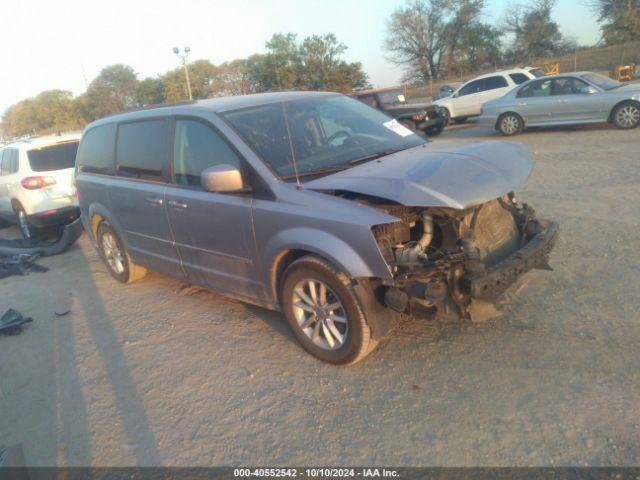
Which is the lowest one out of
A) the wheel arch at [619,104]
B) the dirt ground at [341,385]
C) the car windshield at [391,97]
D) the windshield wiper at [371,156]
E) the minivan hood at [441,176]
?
the dirt ground at [341,385]

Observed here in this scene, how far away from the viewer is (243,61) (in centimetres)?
5584

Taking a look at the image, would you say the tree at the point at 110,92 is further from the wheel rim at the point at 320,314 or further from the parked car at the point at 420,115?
the wheel rim at the point at 320,314

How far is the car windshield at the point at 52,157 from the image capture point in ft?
27.3

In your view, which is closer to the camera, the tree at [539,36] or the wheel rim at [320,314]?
the wheel rim at [320,314]

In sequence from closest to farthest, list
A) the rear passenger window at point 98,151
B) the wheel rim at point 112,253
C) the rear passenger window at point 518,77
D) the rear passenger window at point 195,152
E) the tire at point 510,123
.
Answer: the rear passenger window at point 195,152
the rear passenger window at point 98,151
the wheel rim at point 112,253
the tire at point 510,123
the rear passenger window at point 518,77

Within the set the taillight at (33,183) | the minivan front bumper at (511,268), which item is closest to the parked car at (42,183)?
the taillight at (33,183)

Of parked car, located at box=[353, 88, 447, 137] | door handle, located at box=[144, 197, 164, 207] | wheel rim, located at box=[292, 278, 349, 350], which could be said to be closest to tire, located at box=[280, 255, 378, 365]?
wheel rim, located at box=[292, 278, 349, 350]

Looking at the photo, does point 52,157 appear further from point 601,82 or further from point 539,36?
point 539,36

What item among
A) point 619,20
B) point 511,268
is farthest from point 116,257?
point 619,20

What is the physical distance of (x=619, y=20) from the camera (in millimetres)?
42438

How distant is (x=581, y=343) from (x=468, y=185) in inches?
53.6

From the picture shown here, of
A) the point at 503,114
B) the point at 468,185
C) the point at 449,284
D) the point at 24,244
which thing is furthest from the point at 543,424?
the point at 503,114

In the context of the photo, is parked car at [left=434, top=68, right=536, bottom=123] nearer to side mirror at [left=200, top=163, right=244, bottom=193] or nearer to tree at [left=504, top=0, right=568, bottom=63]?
side mirror at [left=200, top=163, right=244, bottom=193]

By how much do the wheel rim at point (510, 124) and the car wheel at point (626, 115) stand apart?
2371mm
